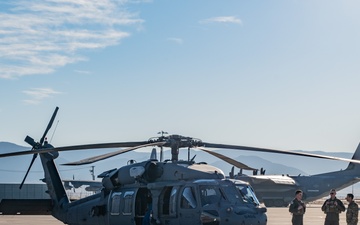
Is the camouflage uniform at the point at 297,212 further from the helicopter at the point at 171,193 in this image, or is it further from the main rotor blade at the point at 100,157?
the main rotor blade at the point at 100,157

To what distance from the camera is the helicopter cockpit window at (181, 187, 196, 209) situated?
15.7 m

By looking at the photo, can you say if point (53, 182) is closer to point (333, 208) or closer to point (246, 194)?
point (246, 194)

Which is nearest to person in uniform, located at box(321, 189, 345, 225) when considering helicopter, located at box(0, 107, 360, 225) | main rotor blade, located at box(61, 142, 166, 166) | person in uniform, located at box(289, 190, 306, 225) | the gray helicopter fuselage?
person in uniform, located at box(289, 190, 306, 225)

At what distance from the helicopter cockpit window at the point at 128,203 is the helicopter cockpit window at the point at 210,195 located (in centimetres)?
227

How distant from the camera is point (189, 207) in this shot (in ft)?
51.4

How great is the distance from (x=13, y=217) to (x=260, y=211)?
21.6 metres

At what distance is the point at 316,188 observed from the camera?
58.5 m

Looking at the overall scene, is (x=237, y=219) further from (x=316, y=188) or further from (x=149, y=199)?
(x=316, y=188)

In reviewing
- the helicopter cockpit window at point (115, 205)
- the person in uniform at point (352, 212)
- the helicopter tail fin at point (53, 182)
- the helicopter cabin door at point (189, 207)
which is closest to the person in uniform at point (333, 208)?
the person in uniform at point (352, 212)

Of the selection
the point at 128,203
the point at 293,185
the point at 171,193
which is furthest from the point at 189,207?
the point at 293,185

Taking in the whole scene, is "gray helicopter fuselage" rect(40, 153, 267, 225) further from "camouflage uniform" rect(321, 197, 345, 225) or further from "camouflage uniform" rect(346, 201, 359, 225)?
"camouflage uniform" rect(346, 201, 359, 225)

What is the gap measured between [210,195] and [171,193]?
1066 mm

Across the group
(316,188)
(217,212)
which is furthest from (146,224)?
(316,188)

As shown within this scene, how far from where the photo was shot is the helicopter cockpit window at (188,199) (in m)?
15.7
